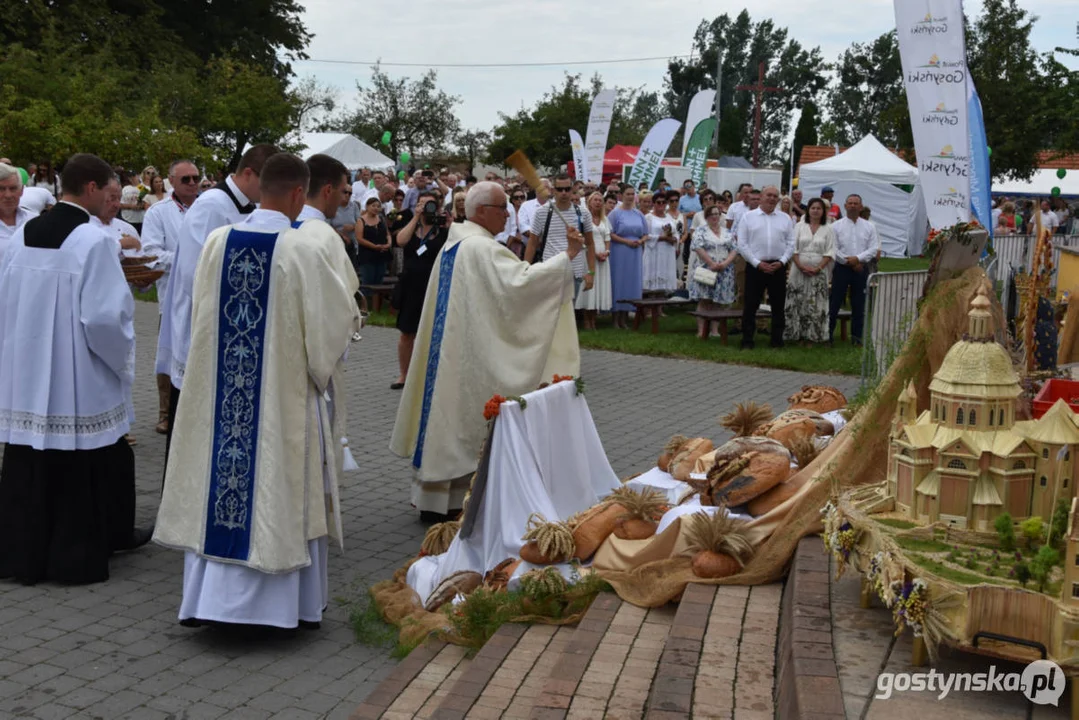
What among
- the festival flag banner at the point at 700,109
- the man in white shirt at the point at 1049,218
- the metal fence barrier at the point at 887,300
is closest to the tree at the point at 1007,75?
the man in white shirt at the point at 1049,218

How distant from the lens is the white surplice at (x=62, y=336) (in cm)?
588

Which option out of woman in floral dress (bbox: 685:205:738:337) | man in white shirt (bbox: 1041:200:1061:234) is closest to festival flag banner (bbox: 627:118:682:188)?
woman in floral dress (bbox: 685:205:738:337)

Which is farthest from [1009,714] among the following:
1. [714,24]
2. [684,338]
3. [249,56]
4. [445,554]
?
[714,24]

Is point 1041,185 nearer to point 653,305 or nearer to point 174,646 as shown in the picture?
point 653,305

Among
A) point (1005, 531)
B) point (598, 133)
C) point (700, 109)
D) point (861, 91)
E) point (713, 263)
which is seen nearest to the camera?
point (1005, 531)

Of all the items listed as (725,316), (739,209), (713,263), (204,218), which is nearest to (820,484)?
(204,218)

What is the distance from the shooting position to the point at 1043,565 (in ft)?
11.6

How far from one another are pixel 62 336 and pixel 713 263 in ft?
35.8

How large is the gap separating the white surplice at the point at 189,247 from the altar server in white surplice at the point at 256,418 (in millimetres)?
1752

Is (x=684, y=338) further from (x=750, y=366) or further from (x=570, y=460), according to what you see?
(x=570, y=460)

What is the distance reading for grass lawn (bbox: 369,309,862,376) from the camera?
43.9 ft

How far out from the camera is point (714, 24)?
97.4 meters

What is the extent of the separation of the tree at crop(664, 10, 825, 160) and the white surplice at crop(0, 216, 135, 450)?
76.5m

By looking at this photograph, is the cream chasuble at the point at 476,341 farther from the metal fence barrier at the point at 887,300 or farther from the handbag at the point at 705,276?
the handbag at the point at 705,276
